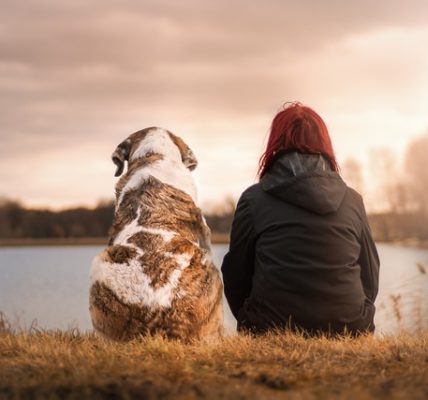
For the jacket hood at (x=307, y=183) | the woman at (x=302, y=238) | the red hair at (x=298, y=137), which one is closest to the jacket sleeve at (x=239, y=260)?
the woman at (x=302, y=238)

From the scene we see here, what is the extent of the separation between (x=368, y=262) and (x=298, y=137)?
4.67 feet

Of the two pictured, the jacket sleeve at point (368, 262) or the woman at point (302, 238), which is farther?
the jacket sleeve at point (368, 262)

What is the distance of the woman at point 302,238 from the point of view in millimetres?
5996

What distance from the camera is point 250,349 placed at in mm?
5457

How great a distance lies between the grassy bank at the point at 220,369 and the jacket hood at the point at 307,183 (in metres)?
1.20

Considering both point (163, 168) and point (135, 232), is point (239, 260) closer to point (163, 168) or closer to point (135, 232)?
point (135, 232)

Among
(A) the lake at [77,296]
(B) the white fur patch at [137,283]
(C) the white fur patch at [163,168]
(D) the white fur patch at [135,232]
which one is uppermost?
(C) the white fur patch at [163,168]

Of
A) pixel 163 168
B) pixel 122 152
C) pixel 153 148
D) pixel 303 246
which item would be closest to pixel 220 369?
pixel 303 246

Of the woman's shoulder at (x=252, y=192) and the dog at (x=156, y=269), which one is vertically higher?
the woman's shoulder at (x=252, y=192)

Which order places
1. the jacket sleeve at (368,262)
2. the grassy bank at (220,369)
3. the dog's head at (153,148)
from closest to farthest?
the grassy bank at (220,369) → the jacket sleeve at (368,262) → the dog's head at (153,148)

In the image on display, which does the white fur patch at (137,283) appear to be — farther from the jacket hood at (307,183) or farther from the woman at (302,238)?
the jacket hood at (307,183)

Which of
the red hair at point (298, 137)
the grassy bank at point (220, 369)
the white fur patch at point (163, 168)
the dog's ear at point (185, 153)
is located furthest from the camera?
the dog's ear at point (185, 153)

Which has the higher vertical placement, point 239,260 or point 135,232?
point 135,232

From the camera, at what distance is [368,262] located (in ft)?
21.3
